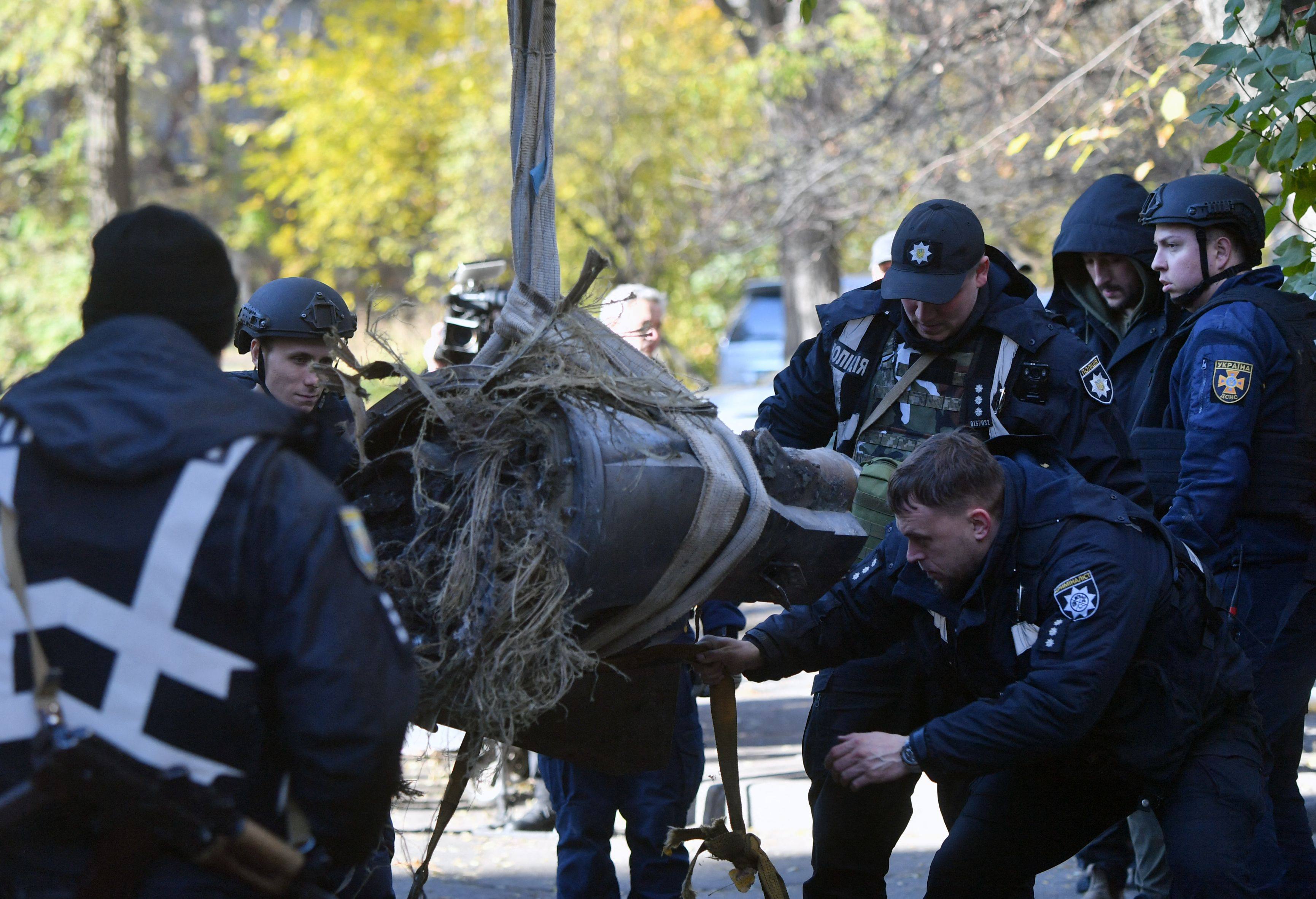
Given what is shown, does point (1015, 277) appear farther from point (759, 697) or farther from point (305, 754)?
point (759, 697)

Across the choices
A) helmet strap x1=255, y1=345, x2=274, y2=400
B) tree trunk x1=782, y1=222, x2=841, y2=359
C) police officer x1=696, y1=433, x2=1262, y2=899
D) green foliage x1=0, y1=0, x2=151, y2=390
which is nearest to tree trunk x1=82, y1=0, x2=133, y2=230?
green foliage x1=0, y1=0, x2=151, y2=390

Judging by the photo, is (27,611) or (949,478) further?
(949,478)

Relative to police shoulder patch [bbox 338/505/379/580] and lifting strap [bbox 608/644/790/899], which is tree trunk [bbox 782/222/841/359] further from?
police shoulder patch [bbox 338/505/379/580]

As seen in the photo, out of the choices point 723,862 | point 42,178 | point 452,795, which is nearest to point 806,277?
point 723,862

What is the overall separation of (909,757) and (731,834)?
45cm

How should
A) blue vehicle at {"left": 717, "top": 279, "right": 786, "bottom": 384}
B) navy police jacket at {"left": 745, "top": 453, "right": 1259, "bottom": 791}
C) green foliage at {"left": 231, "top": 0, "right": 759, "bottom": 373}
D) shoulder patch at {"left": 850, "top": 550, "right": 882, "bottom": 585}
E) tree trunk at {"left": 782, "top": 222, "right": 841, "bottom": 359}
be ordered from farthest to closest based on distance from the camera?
green foliage at {"left": 231, "top": 0, "right": 759, "bottom": 373} → blue vehicle at {"left": 717, "top": 279, "right": 786, "bottom": 384} → tree trunk at {"left": 782, "top": 222, "right": 841, "bottom": 359} → shoulder patch at {"left": 850, "top": 550, "right": 882, "bottom": 585} → navy police jacket at {"left": 745, "top": 453, "right": 1259, "bottom": 791}

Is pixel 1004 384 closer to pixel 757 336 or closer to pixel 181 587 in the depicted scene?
pixel 181 587

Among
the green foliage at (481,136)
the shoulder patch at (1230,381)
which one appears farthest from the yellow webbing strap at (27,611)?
the green foliage at (481,136)

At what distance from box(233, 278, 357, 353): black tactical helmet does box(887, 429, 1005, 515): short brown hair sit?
153 centimetres

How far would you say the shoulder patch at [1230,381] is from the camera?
3711 mm

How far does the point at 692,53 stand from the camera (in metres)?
17.1

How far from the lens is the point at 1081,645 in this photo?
288cm

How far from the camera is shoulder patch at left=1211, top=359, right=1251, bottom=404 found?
3711mm

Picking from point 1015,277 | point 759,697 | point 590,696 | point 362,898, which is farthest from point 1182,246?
point 759,697
